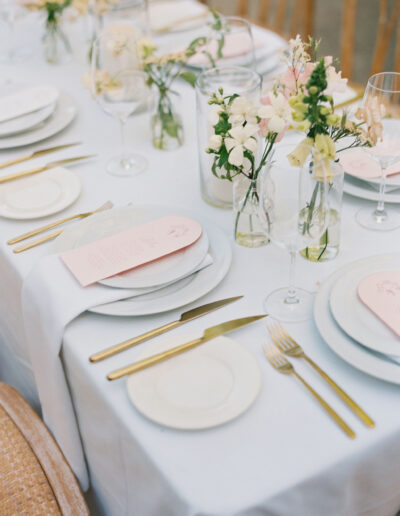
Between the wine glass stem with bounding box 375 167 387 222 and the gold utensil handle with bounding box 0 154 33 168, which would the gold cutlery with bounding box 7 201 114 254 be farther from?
the wine glass stem with bounding box 375 167 387 222

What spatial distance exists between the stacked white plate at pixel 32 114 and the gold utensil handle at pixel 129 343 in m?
0.75

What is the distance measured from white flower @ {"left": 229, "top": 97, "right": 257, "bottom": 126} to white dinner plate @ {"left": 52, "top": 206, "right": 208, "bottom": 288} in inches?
8.3

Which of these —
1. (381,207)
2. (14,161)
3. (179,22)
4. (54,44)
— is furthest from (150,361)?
(179,22)

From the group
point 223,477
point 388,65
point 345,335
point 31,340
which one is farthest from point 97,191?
point 388,65

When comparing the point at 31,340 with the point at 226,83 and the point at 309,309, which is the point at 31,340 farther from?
the point at 226,83

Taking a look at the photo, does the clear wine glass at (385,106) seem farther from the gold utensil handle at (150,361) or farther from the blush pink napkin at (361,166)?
the gold utensil handle at (150,361)

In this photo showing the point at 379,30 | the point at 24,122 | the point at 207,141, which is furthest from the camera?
the point at 379,30

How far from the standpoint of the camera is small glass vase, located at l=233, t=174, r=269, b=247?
1120mm

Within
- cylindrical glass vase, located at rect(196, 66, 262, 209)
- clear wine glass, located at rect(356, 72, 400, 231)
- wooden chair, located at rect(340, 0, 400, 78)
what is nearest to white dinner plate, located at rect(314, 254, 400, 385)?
clear wine glass, located at rect(356, 72, 400, 231)

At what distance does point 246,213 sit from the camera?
114 cm

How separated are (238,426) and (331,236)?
0.44 metres

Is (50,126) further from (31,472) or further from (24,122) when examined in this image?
(31,472)

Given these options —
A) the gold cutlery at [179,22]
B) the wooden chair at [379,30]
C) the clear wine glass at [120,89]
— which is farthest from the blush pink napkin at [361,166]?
the wooden chair at [379,30]

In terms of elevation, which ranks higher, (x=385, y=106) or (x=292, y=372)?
(x=385, y=106)
